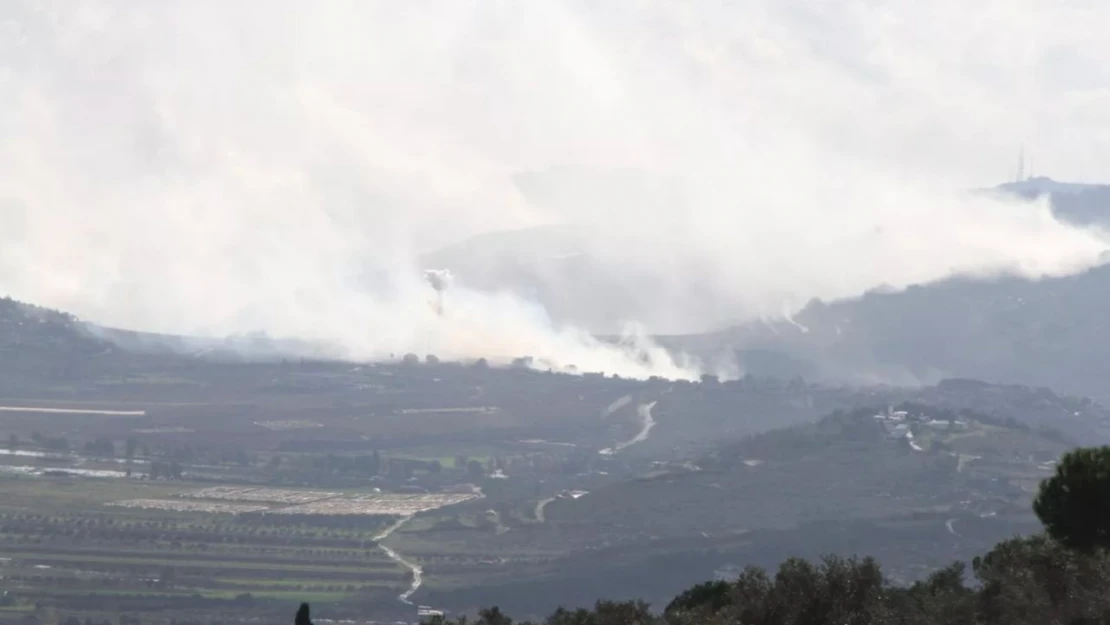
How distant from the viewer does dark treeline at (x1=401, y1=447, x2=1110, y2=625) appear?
4866cm

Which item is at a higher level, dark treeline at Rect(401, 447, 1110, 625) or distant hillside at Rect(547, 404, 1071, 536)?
distant hillside at Rect(547, 404, 1071, 536)

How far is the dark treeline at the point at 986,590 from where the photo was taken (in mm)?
48656

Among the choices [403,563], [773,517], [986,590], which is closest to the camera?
[986,590]

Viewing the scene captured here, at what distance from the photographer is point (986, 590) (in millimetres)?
52875

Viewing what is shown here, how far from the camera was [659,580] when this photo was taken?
13950cm

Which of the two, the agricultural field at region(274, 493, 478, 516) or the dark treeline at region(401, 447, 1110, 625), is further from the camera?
the agricultural field at region(274, 493, 478, 516)

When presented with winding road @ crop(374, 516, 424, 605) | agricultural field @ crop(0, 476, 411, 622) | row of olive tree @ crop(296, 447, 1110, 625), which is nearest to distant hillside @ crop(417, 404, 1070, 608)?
winding road @ crop(374, 516, 424, 605)

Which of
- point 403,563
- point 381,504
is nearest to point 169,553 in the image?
point 403,563

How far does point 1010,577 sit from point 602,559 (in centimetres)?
9474

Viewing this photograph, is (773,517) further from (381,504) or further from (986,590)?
(986,590)

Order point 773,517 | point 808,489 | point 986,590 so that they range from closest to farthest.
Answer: point 986,590 < point 773,517 < point 808,489

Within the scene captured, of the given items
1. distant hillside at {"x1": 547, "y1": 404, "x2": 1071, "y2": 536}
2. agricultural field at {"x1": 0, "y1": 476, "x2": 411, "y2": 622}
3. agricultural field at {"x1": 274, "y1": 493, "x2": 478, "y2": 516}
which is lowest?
agricultural field at {"x1": 0, "y1": 476, "x2": 411, "y2": 622}

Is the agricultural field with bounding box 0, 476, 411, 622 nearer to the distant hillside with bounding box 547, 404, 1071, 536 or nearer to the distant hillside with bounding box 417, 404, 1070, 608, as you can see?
the distant hillside with bounding box 417, 404, 1070, 608

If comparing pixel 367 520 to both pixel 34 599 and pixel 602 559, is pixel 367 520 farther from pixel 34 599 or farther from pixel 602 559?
pixel 34 599
